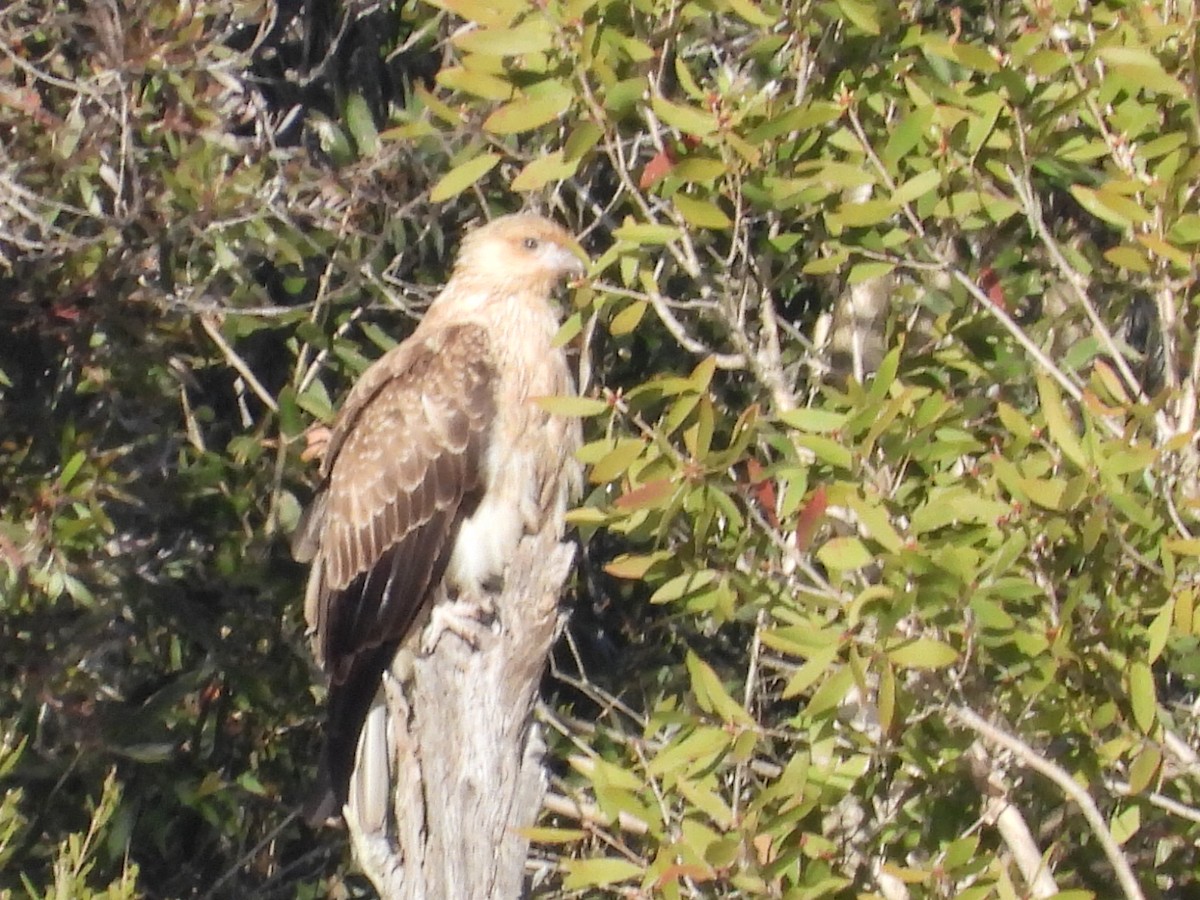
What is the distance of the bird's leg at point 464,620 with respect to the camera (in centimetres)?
450

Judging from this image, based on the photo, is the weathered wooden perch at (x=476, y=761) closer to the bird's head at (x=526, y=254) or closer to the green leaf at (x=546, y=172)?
the bird's head at (x=526, y=254)

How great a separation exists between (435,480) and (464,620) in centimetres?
47

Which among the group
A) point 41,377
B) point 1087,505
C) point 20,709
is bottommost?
point 20,709

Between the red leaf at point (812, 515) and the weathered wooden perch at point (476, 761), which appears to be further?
the weathered wooden perch at point (476, 761)

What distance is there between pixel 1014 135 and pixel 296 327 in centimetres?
259

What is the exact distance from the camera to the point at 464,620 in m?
4.61

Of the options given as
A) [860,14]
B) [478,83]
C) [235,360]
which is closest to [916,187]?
[860,14]

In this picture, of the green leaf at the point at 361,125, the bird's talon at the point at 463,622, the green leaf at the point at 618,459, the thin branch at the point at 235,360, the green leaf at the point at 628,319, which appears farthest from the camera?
the green leaf at the point at 361,125

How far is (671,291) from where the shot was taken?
5.52 meters

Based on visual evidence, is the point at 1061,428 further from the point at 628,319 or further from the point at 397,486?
the point at 397,486

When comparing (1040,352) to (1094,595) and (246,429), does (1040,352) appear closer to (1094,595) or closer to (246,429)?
(1094,595)

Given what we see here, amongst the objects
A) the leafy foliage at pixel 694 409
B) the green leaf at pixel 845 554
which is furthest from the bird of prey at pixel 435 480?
the green leaf at pixel 845 554

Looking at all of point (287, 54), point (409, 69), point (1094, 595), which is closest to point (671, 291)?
point (409, 69)

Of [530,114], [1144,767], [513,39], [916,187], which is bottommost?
[1144,767]
